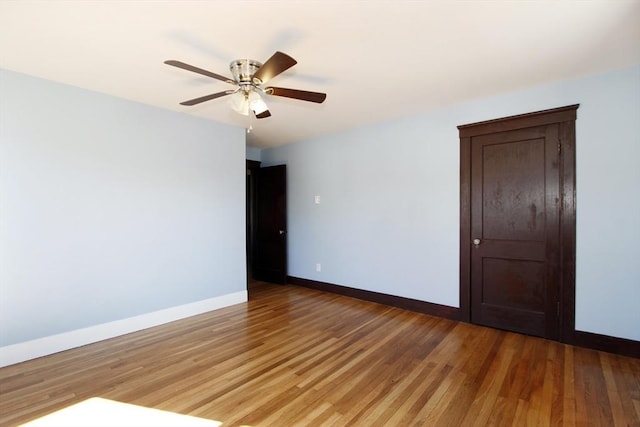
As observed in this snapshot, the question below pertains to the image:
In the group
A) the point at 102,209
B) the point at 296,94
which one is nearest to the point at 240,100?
the point at 296,94

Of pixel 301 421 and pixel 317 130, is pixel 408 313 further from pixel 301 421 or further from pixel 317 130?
pixel 317 130

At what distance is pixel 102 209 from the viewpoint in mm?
3061

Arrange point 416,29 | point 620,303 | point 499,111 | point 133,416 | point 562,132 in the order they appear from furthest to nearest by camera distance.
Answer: point 499,111 < point 562,132 < point 620,303 < point 416,29 < point 133,416

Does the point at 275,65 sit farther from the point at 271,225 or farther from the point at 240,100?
the point at 271,225

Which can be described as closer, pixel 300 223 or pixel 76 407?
pixel 76 407

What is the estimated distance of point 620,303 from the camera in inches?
103

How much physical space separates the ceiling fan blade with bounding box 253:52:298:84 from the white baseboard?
9.52 ft

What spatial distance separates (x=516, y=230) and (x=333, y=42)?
103 inches

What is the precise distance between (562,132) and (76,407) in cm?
454

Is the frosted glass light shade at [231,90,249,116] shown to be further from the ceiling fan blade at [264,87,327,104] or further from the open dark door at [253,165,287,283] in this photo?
the open dark door at [253,165,287,283]

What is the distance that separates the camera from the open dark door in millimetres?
5301

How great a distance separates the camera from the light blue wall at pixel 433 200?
2613 mm

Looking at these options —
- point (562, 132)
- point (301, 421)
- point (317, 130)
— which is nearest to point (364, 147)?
point (317, 130)

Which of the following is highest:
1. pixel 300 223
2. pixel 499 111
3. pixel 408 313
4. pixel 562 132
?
pixel 499 111
